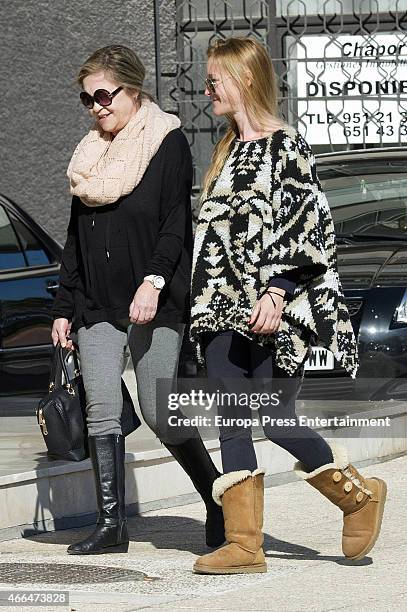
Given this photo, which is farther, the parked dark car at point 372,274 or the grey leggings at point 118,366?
the parked dark car at point 372,274

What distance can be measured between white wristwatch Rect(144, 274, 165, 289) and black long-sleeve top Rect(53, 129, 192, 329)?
6 centimetres

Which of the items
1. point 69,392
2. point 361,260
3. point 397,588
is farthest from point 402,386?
point 397,588

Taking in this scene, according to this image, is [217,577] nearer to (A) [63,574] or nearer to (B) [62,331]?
(A) [63,574]

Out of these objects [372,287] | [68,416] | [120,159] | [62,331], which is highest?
[120,159]

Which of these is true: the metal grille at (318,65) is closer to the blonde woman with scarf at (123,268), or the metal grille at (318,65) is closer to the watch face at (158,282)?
the blonde woman with scarf at (123,268)

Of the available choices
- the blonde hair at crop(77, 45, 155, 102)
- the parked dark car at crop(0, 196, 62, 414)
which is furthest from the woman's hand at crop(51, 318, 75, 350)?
the parked dark car at crop(0, 196, 62, 414)

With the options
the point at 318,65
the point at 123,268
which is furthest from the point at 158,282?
Result: the point at 318,65

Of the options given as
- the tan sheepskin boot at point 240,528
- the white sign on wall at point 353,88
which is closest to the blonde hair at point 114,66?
the tan sheepskin boot at point 240,528

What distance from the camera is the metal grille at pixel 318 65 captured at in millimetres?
13047

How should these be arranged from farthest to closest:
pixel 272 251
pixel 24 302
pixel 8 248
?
pixel 8 248 → pixel 24 302 → pixel 272 251

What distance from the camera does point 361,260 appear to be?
8648 mm

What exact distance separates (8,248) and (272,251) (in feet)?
14.2

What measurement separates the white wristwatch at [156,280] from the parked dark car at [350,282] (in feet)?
8.55

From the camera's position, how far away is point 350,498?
17.7ft
